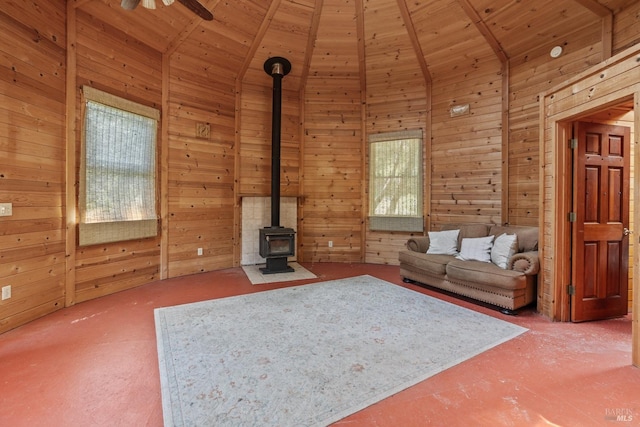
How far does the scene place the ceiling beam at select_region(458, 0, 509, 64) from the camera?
369 centimetres

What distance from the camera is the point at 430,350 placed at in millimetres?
2170

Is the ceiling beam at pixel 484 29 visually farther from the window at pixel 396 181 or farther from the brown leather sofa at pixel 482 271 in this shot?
the brown leather sofa at pixel 482 271

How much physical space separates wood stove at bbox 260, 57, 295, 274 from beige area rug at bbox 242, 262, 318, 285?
12 cm

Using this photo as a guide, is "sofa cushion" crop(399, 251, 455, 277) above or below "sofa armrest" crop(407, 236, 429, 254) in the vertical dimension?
below

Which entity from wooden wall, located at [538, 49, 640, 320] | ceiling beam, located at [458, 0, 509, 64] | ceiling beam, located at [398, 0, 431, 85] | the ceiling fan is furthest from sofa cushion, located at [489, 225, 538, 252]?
A: the ceiling fan

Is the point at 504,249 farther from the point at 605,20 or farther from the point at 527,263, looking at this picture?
the point at 605,20

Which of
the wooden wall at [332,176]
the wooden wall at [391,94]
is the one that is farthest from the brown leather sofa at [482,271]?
the wooden wall at [332,176]

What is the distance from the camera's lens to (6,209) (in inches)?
98.6

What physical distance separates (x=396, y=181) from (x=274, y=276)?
2667 millimetres

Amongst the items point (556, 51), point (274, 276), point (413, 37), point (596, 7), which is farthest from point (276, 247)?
point (596, 7)

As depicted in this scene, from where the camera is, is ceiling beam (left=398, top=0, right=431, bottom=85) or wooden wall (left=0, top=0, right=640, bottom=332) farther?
ceiling beam (left=398, top=0, right=431, bottom=85)

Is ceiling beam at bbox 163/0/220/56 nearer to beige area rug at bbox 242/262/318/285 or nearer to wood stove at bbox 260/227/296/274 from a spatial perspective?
wood stove at bbox 260/227/296/274

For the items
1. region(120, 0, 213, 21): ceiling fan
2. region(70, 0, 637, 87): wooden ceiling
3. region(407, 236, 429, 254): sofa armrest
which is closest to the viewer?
region(120, 0, 213, 21): ceiling fan

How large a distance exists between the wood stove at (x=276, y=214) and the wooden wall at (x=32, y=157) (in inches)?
95.2
